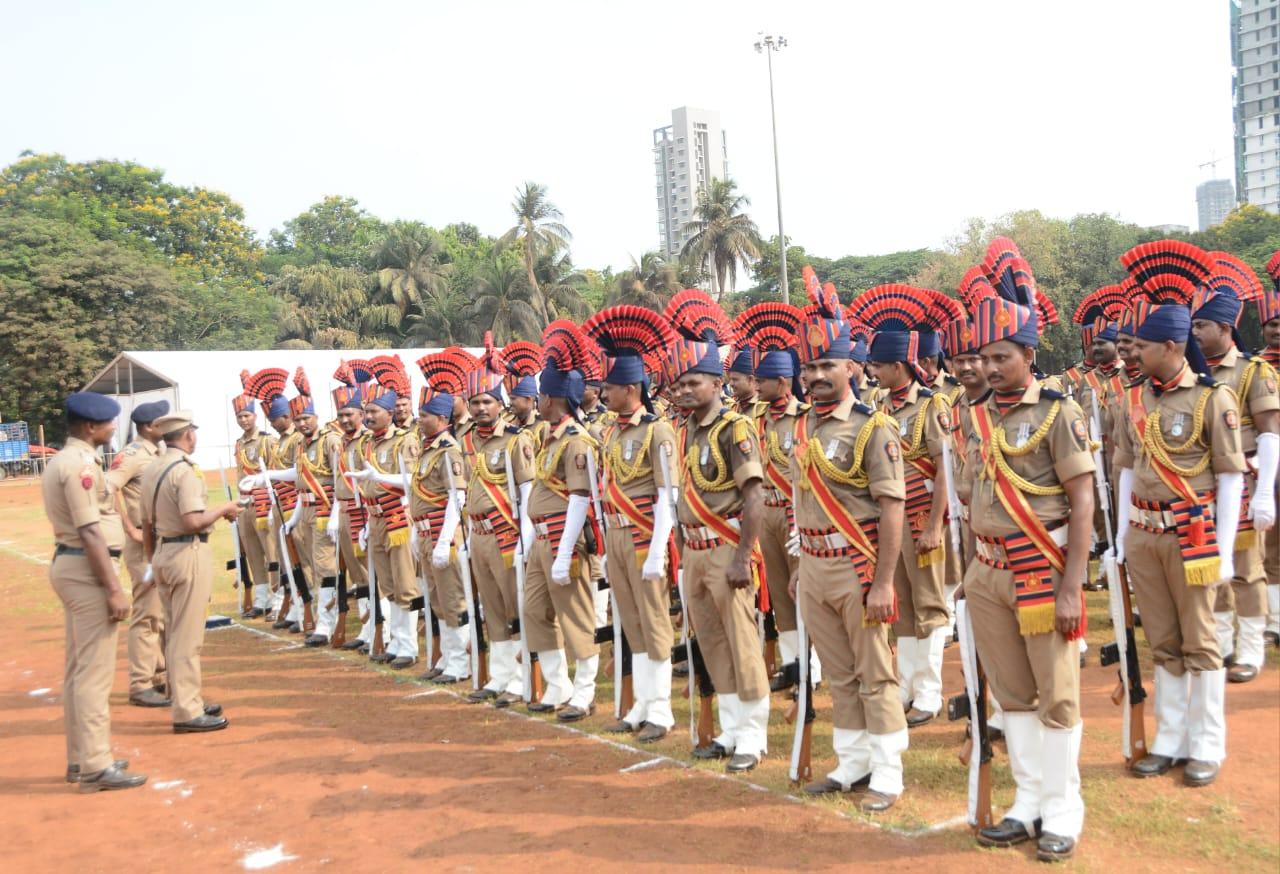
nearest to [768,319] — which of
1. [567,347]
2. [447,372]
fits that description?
[567,347]

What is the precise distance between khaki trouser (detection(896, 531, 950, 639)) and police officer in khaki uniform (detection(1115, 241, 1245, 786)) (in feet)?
4.53

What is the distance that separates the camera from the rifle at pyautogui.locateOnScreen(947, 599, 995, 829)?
4.88 meters

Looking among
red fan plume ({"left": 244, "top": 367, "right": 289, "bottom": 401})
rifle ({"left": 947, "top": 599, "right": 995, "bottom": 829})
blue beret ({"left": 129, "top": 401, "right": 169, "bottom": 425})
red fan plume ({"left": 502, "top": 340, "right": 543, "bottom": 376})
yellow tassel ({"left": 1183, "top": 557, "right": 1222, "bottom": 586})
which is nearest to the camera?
rifle ({"left": 947, "top": 599, "right": 995, "bottom": 829})

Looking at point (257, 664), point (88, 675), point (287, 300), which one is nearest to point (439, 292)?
point (287, 300)

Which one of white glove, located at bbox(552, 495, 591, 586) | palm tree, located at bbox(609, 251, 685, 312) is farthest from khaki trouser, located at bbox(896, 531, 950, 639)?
palm tree, located at bbox(609, 251, 685, 312)

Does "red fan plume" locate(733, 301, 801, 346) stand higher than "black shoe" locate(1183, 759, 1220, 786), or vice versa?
"red fan plume" locate(733, 301, 801, 346)

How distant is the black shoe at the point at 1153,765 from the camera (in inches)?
216

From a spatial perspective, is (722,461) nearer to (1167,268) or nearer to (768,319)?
(768,319)

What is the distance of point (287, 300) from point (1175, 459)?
52.2 meters

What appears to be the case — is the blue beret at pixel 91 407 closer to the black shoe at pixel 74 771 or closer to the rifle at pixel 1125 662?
the black shoe at pixel 74 771

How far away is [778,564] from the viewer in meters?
7.92

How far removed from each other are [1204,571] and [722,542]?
252 cm

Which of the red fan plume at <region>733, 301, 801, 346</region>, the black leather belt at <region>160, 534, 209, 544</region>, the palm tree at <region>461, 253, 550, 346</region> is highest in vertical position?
the palm tree at <region>461, 253, 550, 346</region>

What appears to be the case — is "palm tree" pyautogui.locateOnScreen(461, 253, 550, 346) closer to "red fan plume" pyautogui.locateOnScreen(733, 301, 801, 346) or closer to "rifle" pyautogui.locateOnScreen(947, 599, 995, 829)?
"red fan plume" pyautogui.locateOnScreen(733, 301, 801, 346)
